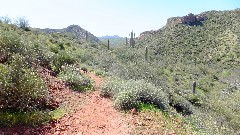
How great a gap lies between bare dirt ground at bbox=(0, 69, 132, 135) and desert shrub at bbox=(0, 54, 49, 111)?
0.97m

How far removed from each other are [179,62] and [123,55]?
71.7ft

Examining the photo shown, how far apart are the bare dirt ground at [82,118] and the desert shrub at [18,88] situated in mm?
971

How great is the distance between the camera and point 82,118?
36.0ft

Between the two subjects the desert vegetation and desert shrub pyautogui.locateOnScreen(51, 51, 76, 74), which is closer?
the desert vegetation

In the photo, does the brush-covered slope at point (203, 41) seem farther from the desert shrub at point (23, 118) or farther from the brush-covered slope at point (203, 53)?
the desert shrub at point (23, 118)

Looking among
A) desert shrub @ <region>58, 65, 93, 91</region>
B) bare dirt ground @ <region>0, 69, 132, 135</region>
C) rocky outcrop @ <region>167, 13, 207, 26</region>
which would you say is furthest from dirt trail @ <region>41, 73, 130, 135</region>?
rocky outcrop @ <region>167, 13, 207, 26</region>

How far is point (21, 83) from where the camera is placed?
10219mm

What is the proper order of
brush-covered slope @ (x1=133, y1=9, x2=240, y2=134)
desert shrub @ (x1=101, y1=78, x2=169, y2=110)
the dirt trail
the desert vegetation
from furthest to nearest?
brush-covered slope @ (x1=133, y1=9, x2=240, y2=134), desert shrub @ (x1=101, y1=78, x2=169, y2=110), the desert vegetation, the dirt trail

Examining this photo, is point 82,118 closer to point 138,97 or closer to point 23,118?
point 23,118

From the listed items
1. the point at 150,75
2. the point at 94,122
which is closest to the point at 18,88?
the point at 94,122

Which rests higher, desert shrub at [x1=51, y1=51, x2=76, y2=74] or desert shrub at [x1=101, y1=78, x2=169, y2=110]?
desert shrub at [x1=51, y1=51, x2=76, y2=74]

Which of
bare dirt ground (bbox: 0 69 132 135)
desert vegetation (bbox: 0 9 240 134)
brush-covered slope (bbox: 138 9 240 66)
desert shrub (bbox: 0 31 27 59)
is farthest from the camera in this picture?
brush-covered slope (bbox: 138 9 240 66)

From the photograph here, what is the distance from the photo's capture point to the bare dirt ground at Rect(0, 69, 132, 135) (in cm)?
960

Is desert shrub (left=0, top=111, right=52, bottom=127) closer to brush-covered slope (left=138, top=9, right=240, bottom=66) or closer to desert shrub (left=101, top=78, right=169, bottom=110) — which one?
desert shrub (left=101, top=78, right=169, bottom=110)
